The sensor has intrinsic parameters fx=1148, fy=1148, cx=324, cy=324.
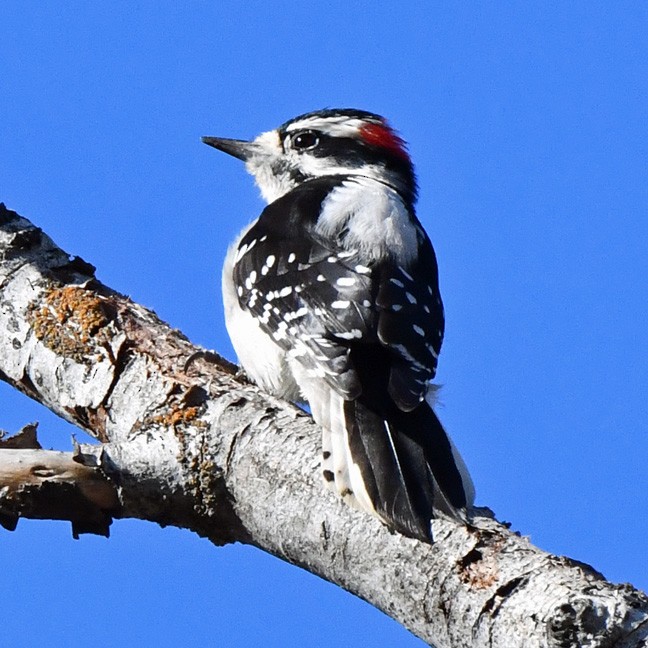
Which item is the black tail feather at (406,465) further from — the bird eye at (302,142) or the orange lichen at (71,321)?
the bird eye at (302,142)

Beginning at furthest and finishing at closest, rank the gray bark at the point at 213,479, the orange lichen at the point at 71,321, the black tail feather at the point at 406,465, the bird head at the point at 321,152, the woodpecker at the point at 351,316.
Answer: the bird head at the point at 321,152
the orange lichen at the point at 71,321
the woodpecker at the point at 351,316
the black tail feather at the point at 406,465
the gray bark at the point at 213,479

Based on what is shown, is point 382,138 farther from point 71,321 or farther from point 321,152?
point 71,321

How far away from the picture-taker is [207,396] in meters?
3.32

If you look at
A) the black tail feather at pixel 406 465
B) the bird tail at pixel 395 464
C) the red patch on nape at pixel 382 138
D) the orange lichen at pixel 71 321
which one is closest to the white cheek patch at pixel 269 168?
the red patch on nape at pixel 382 138

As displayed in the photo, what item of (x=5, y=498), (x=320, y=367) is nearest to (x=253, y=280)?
(x=320, y=367)

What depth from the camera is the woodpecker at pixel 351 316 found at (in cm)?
286

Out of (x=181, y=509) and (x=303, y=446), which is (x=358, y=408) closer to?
(x=303, y=446)

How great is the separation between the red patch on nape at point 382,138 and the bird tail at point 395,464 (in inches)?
90.5

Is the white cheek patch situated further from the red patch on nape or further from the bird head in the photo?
the red patch on nape

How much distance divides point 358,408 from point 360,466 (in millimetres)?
374

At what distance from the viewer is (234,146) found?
5.46m

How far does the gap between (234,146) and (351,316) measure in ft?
7.09

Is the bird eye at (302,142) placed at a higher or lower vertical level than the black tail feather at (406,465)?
higher

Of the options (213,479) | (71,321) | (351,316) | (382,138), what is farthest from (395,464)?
(382,138)
